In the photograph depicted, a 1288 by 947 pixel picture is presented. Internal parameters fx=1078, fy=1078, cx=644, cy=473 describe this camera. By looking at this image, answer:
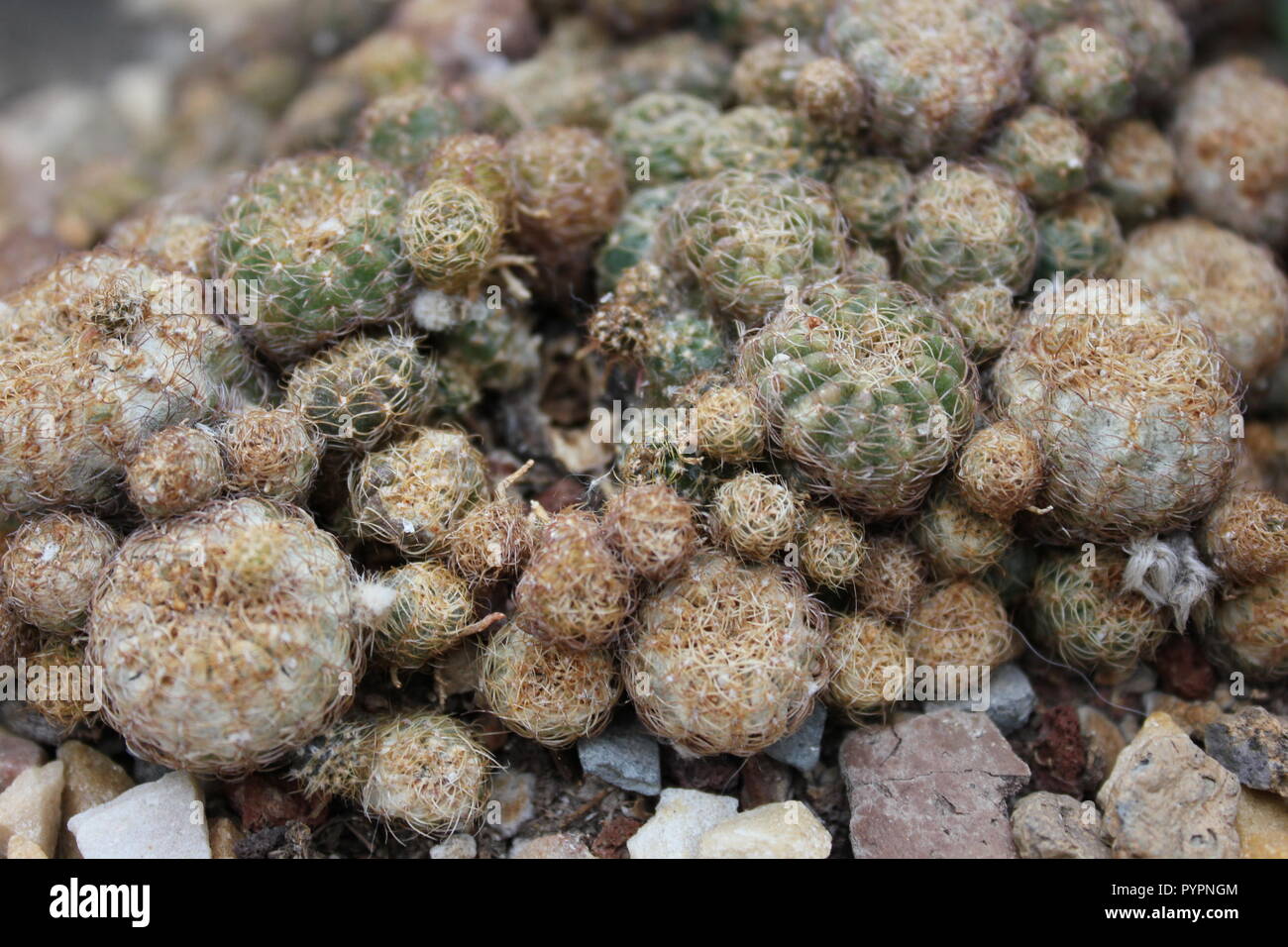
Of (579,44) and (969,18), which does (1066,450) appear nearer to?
(969,18)

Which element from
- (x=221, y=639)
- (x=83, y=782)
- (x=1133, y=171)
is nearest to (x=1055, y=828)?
(x=221, y=639)

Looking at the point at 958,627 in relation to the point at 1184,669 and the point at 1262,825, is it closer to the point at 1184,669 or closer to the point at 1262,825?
the point at 1184,669

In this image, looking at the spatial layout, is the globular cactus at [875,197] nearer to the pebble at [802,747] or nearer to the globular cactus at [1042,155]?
the globular cactus at [1042,155]

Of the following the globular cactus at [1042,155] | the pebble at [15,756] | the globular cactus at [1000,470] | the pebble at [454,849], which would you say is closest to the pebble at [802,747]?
the globular cactus at [1000,470]

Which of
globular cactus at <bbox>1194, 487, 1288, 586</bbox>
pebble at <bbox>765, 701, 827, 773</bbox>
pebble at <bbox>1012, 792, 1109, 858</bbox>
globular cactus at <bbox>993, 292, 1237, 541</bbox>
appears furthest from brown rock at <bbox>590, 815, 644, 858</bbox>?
globular cactus at <bbox>1194, 487, 1288, 586</bbox>

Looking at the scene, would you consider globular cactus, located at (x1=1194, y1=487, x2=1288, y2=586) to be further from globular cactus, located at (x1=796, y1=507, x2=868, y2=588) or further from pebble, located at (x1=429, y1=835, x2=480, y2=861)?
pebble, located at (x1=429, y1=835, x2=480, y2=861)

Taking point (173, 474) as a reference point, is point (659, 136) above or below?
above

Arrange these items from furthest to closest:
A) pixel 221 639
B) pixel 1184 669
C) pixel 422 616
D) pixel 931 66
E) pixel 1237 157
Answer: pixel 1237 157, pixel 931 66, pixel 1184 669, pixel 422 616, pixel 221 639
